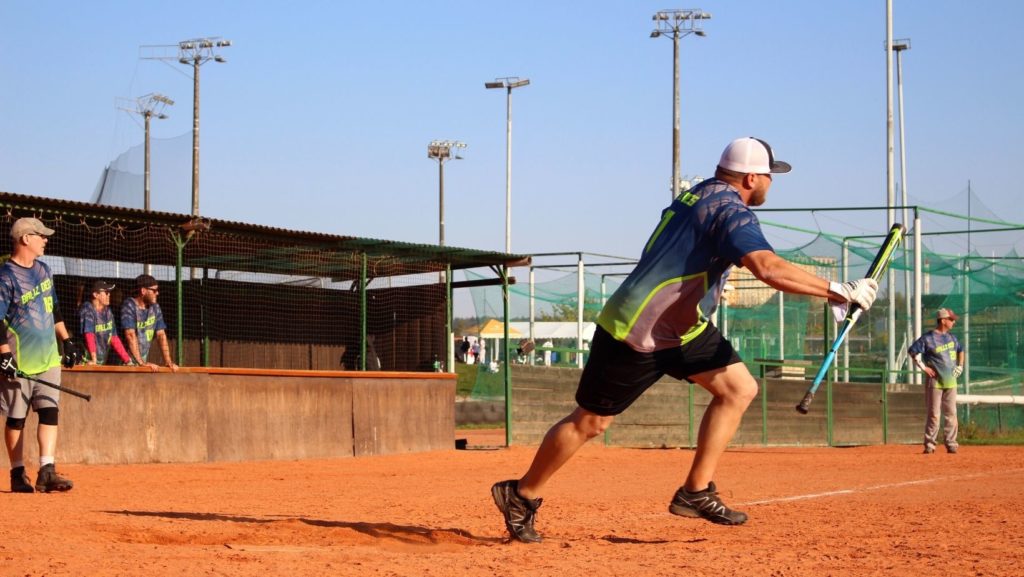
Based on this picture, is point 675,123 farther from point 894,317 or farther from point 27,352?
point 27,352

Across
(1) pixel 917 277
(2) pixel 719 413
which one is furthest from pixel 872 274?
(1) pixel 917 277

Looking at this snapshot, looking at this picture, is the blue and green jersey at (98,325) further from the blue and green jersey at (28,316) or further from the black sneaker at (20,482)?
the black sneaker at (20,482)

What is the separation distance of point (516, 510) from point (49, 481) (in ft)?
15.3

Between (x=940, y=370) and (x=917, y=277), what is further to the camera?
(x=917, y=277)

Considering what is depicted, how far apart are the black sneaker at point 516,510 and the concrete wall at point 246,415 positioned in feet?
27.7

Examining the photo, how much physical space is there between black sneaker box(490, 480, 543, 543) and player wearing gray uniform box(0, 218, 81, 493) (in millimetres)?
4558

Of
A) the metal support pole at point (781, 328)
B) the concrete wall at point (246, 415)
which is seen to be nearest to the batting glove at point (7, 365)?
the concrete wall at point (246, 415)

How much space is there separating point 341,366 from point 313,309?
1.08 m

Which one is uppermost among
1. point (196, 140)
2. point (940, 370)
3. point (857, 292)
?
point (196, 140)

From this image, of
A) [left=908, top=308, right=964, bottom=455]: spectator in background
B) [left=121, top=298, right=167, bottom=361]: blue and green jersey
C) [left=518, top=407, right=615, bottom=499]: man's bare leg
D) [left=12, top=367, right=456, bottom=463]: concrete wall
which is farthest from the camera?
[left=908, top=308, right=964, bottom=455]: spectator in background

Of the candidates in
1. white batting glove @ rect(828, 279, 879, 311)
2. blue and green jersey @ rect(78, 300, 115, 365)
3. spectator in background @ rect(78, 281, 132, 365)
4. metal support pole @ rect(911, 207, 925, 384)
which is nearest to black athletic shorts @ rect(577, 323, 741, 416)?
white batting glove @ rect(828, 279, 879, 311)

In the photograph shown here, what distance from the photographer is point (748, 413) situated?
20984 millimetres

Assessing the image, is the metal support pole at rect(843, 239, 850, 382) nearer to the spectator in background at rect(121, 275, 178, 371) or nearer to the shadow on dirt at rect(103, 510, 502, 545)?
the spectator in background at rect(121, 275, 178, 371)

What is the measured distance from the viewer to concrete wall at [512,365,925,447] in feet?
Answer: 62.4
